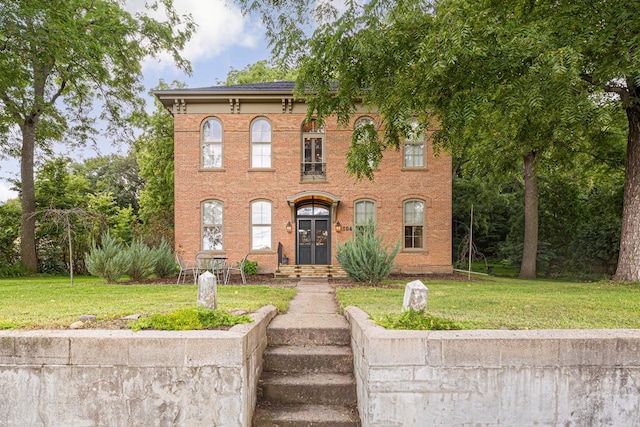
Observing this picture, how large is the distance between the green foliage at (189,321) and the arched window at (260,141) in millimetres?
Result: 11843

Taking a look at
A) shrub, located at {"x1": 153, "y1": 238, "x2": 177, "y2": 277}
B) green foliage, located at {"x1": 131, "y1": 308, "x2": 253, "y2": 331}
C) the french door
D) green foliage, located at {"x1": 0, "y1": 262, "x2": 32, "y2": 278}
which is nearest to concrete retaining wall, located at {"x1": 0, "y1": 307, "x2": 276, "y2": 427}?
green foliage, located at {"x1": 131, "y1": 308, "x2": 253, "y2": 331}

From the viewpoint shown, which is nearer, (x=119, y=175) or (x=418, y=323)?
(x=418, y=323)

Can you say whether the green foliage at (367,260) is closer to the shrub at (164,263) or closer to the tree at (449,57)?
the tree at (449,57)

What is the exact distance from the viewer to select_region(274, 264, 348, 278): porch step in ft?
47.2

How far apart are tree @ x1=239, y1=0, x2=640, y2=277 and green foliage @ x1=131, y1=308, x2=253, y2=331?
15.6 ft

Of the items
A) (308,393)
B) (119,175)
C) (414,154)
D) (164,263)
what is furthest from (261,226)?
(119,175)

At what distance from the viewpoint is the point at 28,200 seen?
16812 millimetres

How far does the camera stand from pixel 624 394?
3.44 meters

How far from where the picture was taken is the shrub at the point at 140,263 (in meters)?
12.0

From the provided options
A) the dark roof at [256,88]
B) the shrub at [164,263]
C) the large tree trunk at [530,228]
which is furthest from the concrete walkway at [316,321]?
the large tree trunk at [530,228]

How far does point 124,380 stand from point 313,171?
12686 millimetres

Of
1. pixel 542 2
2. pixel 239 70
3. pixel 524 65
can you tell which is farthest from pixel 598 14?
pixel 239 70

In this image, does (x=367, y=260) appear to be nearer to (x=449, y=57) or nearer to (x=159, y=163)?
(x=449, y=57)

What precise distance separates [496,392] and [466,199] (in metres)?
18.6
